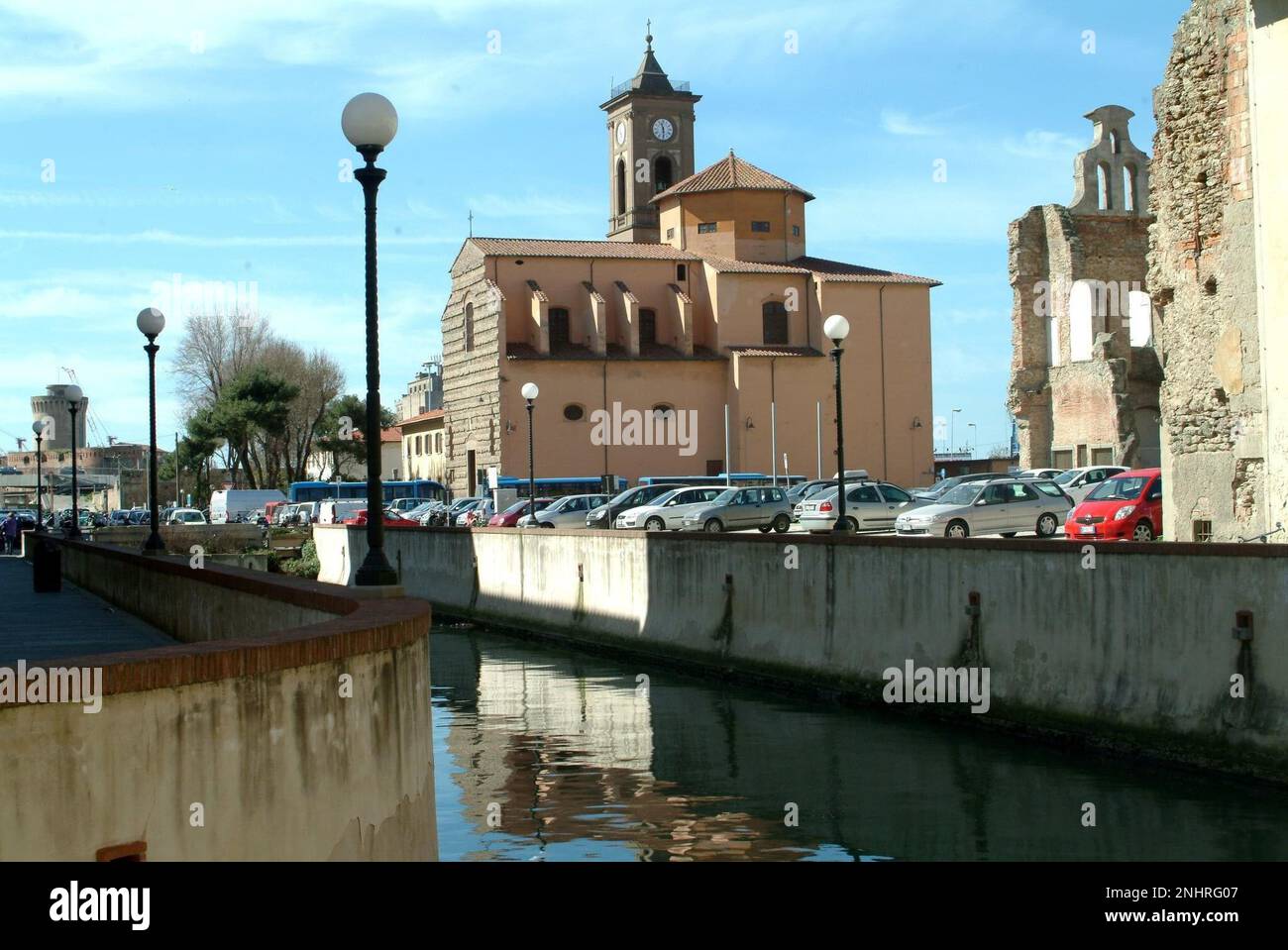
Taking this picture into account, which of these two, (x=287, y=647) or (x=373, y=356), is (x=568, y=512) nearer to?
(x=373, y=356)

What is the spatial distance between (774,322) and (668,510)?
130 feet

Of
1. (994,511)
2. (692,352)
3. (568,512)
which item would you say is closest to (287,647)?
(994,511)

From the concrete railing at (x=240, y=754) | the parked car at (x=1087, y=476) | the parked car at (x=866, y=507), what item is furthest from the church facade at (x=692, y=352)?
the concrete railing at (x=240, y=754)

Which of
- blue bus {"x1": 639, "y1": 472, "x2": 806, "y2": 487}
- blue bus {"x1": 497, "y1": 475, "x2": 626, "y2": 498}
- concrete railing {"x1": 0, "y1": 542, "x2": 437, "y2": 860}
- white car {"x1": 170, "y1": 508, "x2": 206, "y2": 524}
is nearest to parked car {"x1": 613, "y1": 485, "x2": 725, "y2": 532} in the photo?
blue bus {"x1": 639, "y1": 472, "x2": 806, "y2": 487}

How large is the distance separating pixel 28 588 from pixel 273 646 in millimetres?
23579

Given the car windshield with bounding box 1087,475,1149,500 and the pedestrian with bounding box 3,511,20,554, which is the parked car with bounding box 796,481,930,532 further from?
the pedestrian with bounding box 3,511,20,554

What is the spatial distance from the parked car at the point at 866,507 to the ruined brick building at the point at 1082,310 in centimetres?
2051

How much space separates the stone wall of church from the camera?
8112 cm

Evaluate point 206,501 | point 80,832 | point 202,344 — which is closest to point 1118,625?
point 80,832

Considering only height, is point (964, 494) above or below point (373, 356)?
below

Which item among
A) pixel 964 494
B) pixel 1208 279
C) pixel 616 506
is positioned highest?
pixel 1208 279

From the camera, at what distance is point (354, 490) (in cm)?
8881

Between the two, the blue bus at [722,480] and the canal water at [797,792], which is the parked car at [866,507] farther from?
the canal water at [797,792]
